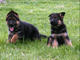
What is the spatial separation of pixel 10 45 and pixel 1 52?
2.86ft

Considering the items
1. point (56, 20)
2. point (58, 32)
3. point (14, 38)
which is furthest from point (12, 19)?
point (58, 32)

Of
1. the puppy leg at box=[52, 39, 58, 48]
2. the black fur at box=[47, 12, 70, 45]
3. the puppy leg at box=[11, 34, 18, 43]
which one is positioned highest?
the black fur at box=[47, 12, 70, 45]

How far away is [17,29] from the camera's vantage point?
790 centimetres

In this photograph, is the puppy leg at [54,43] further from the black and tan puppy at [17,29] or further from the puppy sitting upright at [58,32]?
the black and tan puppy at [17,29]

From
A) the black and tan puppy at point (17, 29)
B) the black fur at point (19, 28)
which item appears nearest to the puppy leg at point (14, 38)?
the black and tan puppy at point (17, 29)

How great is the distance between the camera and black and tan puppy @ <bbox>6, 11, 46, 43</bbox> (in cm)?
763

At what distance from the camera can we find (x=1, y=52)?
6727mm

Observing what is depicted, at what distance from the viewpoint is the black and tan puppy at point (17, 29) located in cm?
763

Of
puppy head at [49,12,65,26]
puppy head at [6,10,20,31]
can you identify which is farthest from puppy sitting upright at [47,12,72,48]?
puppy head at [6,10,20,31]

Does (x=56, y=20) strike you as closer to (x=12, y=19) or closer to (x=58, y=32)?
(x=58, y=32)

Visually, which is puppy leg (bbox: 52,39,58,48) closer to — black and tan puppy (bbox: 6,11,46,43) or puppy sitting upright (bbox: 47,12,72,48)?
→ puppy sitting upright (bbox: 47,12,72,48)

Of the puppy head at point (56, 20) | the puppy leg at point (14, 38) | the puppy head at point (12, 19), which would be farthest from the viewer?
the puppy leg at point (14, 38)

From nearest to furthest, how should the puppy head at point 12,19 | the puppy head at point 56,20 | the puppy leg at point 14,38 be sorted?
1. the puppy head at point 56,20
2. the puppy head at point 12,19
3. the puppy leg at point 14,38

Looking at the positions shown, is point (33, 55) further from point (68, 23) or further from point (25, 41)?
point (68, 23)
